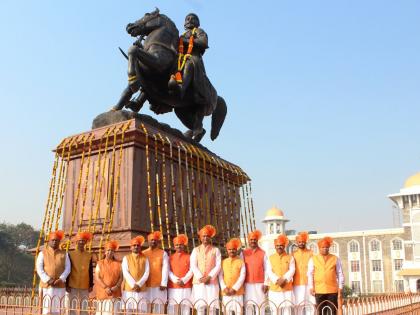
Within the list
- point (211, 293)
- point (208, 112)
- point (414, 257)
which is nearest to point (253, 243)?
point (211, 293)

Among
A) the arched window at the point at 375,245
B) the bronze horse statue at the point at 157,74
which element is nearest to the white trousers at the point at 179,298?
the bronze horse statue at the point at 157,74

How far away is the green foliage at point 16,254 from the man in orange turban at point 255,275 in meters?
32.2

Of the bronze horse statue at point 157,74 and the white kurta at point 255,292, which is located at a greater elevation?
the bronze horse statue at point 157,74

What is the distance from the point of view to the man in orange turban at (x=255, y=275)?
6337 mm

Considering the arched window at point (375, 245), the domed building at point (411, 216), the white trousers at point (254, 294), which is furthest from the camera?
the arched window at point (375, 245)

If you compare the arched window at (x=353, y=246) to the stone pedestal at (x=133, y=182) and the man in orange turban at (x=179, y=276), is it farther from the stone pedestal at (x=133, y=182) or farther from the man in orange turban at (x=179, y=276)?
the man in orange turban at (x=179, y=276)

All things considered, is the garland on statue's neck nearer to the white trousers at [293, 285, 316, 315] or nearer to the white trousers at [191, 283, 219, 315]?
the white trousers at [191, 283, 219, 315]

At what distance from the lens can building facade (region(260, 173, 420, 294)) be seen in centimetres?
4494

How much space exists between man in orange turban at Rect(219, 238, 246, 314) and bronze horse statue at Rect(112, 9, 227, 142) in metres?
3.97

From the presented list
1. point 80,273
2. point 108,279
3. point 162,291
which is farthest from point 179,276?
point 80,273

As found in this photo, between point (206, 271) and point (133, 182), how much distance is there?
2.31 meters

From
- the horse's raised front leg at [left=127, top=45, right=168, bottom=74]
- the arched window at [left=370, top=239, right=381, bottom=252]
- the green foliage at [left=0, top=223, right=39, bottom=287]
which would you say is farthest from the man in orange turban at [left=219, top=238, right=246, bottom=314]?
the arched window at [left=370, top=239, right=381, bottom=252]

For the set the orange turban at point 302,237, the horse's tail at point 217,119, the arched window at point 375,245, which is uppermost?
the horse's tail at point 217,119

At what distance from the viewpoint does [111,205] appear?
26.2ft
